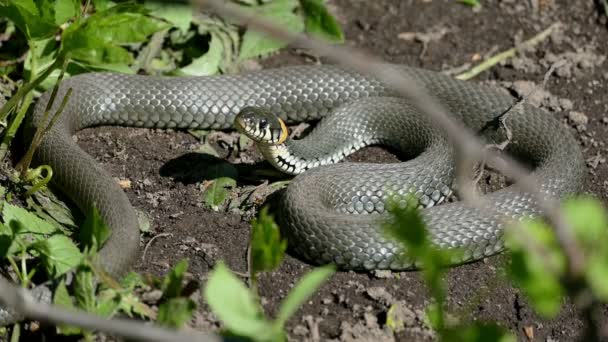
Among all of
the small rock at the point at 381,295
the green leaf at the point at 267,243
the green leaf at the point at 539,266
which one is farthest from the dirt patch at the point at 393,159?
the green leaf at the point at 539,266

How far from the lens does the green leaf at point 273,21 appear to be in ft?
26.2

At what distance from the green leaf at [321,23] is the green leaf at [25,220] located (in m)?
3.33

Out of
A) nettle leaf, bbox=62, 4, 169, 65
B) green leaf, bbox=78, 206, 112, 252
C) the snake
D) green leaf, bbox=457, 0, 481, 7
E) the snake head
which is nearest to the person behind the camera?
green leaf, bbox=78, 206, 112, 252

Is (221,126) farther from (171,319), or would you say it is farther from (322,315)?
(171,319)

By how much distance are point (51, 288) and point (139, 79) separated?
2850 millimetres

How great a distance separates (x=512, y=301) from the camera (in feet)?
18.6

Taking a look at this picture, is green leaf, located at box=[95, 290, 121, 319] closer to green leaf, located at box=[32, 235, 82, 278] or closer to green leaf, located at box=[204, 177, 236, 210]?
green leaf, located at box=[32, 235, 82, 278]

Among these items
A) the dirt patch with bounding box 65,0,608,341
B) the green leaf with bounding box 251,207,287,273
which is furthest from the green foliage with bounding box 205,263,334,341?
the dirt patch with bounding box 65,0,608,341

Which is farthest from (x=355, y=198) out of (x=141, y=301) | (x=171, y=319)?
(x=171, y=319)

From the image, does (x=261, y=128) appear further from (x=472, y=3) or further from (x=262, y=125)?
(x=472, y=3)

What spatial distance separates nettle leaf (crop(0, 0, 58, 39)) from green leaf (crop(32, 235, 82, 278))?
6.71 ft

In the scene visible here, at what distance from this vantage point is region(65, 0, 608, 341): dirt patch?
5508mm

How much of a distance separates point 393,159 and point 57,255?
3085mm

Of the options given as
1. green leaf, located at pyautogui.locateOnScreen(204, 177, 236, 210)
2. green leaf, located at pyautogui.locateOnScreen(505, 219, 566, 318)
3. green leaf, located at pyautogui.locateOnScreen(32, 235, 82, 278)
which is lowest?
green leaf, located at pyautogui.locateOnScreen(204, 177, 236, 210)
